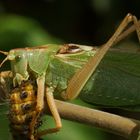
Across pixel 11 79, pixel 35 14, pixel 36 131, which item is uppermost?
pixel 35 14

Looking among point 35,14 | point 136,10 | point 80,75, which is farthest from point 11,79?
point 136,10

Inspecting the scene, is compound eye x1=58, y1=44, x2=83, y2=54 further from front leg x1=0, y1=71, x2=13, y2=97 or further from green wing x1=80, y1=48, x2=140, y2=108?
front leg x1=0, y1=71, x2=13, y2=97

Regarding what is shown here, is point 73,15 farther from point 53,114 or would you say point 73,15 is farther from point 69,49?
point 53,114

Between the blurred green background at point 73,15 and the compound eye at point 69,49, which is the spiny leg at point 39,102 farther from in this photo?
the blurred green background at point 73,15

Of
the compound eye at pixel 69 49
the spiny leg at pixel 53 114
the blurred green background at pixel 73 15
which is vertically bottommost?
the spiny leg at pixel 53 114

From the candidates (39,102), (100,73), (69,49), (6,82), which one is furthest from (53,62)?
(39,102)

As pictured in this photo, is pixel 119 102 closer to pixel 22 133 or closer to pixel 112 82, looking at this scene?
pixel 112 82

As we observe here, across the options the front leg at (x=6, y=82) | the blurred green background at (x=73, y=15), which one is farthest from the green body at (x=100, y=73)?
the blurred green background at (x=73, y=15)
